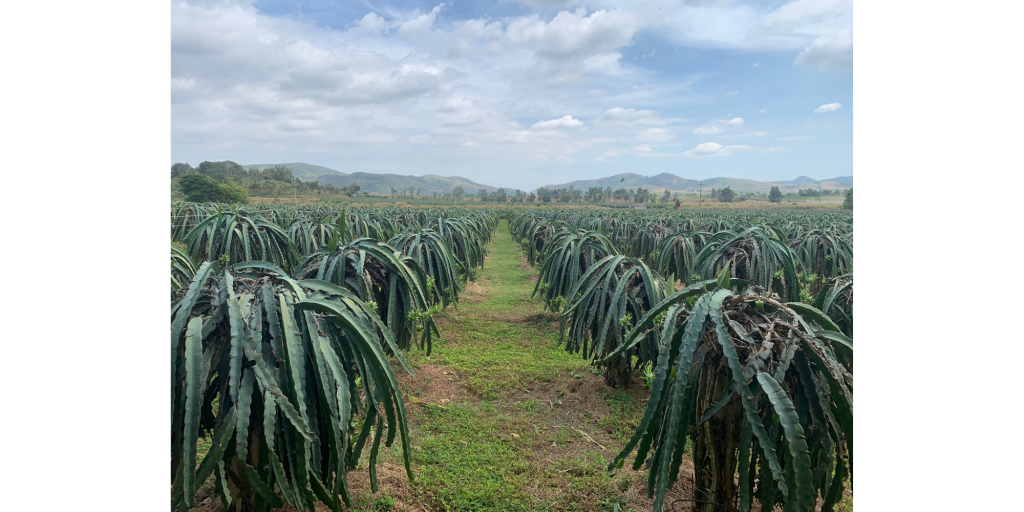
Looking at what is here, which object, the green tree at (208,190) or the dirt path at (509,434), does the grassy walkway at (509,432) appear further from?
the green tree at (208,190)

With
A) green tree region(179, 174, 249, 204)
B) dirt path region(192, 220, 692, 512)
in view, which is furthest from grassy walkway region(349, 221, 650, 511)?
green tree region(179, 174, 249, 204)

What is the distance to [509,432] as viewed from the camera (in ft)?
14.5

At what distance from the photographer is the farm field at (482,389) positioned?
2070 mm

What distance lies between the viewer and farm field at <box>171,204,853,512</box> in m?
2.07

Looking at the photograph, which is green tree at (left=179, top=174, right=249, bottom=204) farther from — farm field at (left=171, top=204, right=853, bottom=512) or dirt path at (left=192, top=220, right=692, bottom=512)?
dirt path at (left=192, top=220, right=692, bottom=512)

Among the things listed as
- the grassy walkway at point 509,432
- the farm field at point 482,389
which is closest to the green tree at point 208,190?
the farm field at point 482,389

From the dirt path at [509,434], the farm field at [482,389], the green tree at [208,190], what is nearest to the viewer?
the farm field at [482,389]

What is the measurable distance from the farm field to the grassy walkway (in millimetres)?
21

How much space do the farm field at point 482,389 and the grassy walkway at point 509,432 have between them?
0.02 meters

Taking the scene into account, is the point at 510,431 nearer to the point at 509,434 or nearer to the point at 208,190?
the point at 509,434

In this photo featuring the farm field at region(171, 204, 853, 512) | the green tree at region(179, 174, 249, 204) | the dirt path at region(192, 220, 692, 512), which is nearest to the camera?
the farm field at region(171, 204, 853, 512)
